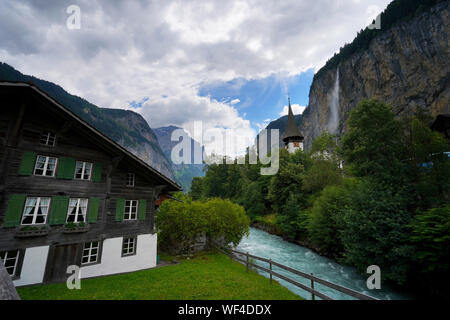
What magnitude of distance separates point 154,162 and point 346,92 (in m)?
164

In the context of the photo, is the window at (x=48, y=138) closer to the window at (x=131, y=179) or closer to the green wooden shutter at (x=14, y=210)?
the green wooden shutter at (x=14, y=210)

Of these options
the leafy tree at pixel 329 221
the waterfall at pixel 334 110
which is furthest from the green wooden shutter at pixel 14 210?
the waterfall at pixel 334 110

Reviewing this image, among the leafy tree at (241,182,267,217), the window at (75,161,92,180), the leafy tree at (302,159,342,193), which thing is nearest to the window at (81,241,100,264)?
the window at (75,161,92,180)

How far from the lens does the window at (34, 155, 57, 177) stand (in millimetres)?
10461

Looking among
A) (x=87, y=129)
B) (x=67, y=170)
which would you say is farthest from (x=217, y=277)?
(x=87, y=129)

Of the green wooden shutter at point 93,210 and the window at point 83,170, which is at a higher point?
the window at point 83,170

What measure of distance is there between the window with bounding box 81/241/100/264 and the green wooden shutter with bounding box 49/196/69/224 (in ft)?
6.26

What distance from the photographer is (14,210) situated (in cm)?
947

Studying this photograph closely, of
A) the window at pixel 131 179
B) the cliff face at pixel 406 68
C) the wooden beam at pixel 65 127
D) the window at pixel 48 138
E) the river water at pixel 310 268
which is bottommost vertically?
the river water at pixel 310 268

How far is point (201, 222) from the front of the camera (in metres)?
15.8

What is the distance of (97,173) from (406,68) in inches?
2408

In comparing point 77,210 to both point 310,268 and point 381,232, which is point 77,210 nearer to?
point 310,268

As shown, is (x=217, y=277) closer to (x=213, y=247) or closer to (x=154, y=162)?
(x=213, y=247)

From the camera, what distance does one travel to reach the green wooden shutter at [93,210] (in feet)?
37.7
